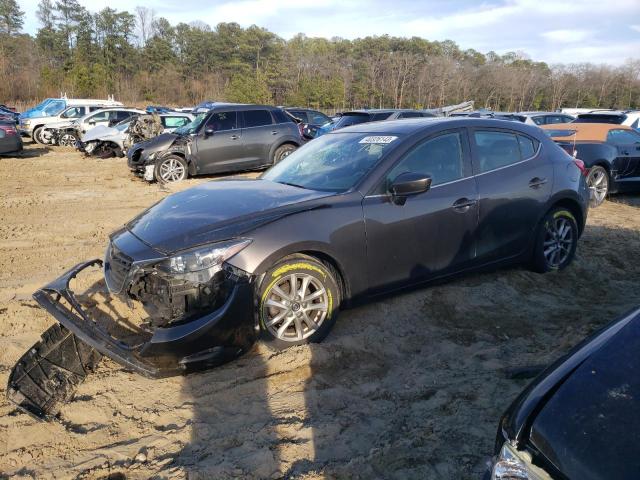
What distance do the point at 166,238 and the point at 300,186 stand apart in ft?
4.33

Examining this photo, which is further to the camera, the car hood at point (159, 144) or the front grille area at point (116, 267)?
the car hood at point (159, 144)

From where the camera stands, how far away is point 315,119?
18891 millimetres

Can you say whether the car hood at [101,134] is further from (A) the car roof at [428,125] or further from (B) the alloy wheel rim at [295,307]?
(B) the alloy wheel rim at [295,307]

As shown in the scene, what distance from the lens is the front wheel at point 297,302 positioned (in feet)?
11.5

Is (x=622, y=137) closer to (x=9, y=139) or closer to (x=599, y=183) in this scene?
(x=599, y=183)

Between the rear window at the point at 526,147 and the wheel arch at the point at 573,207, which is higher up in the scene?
the rear window at the point at 526,147

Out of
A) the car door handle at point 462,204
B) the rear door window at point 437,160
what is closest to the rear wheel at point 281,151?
the rear door window at point 437,160

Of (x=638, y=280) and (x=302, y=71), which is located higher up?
(x=302, y=71)

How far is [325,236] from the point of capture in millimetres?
3697

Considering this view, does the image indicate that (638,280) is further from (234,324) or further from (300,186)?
(234,324)

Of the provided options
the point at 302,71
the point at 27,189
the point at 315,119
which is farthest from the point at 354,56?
the point at 27,189

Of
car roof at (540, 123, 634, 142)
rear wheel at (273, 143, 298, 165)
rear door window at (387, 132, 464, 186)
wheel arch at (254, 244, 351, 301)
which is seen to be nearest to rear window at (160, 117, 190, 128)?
rear wheel at (273, 143, 298, 165)

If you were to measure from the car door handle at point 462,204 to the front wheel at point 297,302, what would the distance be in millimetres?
1336

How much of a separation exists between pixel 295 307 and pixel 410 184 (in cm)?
131
